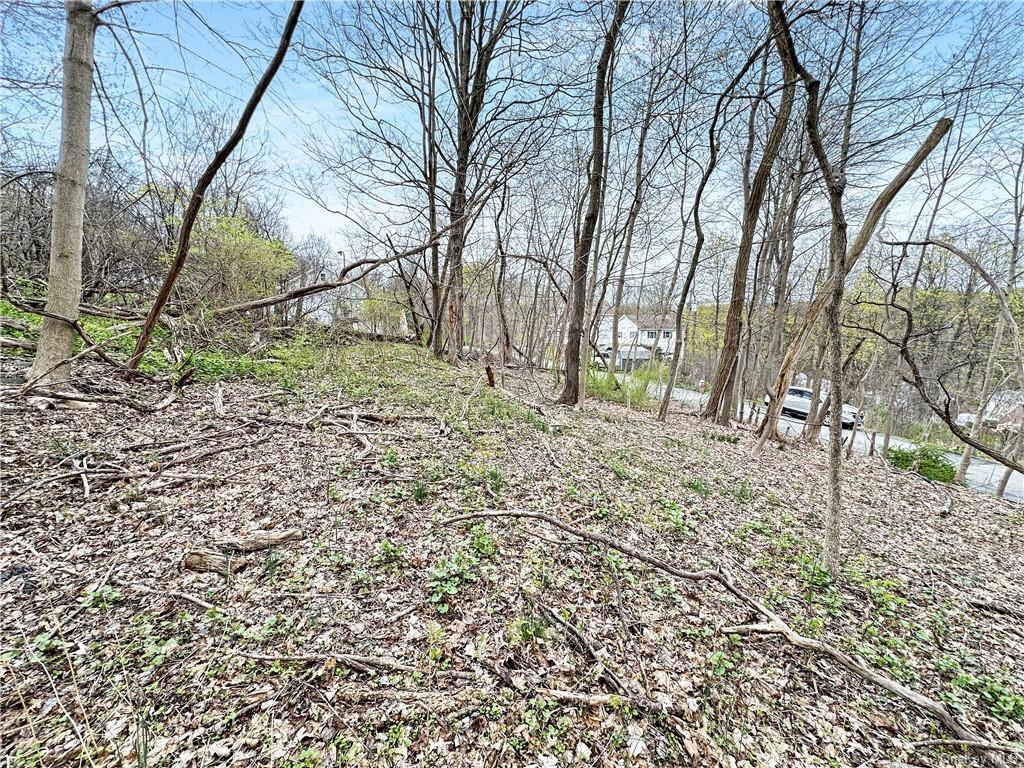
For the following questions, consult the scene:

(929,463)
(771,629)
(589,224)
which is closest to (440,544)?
(771,629)

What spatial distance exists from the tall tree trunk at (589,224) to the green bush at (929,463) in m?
6.22

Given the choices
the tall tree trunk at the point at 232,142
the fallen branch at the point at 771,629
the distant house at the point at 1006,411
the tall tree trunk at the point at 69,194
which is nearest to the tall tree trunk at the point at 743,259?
the fallen branch at the point at 771,629

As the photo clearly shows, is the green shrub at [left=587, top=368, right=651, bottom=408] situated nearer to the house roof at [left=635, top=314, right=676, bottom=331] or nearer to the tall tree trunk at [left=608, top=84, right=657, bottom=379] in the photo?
the tall tree trunk at [left=608, top=84, right=657, bottom=379]

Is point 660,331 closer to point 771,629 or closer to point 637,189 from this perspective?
point 637,189

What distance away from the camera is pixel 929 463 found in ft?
23.3

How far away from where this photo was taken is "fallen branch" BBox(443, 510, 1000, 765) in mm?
1553

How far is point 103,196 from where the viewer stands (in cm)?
671

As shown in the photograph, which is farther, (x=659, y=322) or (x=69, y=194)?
(x=659, y=322)

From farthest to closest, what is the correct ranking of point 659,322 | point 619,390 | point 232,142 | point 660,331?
point 659,322 < point 660,331 < point 619,390 < point 232,142

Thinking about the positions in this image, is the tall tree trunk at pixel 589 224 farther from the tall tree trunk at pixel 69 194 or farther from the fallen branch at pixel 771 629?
the tall tree trunk at pixel 69 194

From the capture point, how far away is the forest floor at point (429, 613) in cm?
136

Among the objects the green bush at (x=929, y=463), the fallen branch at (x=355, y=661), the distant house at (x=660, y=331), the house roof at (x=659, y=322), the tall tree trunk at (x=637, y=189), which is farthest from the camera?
the distant house at (x=660, y=331)

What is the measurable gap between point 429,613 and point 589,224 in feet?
20.1

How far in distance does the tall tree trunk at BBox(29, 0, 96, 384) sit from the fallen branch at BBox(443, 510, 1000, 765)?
144 inches
